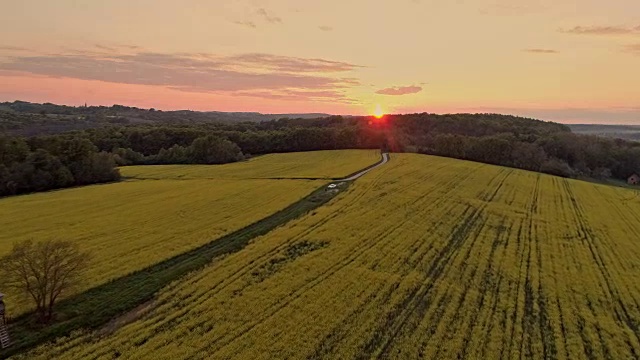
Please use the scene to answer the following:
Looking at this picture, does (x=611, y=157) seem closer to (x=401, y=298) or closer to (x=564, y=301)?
(x=564, y=301)

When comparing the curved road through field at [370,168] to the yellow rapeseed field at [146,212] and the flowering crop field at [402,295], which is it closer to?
the yellow rapeseed field at [146,212]

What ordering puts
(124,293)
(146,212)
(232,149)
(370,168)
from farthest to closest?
(232,149) < (370,168) < (146,212) < (124,293)

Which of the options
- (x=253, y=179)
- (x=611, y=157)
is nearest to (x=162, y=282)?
(x=253, y=179)

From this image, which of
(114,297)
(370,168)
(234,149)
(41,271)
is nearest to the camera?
(41,271)

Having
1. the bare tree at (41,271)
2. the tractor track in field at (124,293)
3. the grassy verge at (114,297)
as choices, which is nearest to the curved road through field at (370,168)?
the tractor track in field at (124,293)

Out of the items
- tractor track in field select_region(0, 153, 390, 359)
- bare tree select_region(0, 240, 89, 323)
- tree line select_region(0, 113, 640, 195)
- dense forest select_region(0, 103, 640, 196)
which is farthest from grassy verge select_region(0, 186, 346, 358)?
tree line select_region(0, 113, 640, 195)

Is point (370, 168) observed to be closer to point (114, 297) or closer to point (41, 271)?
point (114, 297)

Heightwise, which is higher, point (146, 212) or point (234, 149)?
point (234, 149)

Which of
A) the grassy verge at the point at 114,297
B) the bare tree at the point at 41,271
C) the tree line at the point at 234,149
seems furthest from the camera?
the tree line at the point at 234,149

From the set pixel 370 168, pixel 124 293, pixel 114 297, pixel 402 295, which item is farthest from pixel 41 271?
pixel 370 168
